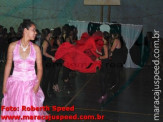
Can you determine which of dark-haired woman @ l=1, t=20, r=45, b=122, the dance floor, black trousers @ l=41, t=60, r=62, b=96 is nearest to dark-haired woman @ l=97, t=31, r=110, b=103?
the dance floor

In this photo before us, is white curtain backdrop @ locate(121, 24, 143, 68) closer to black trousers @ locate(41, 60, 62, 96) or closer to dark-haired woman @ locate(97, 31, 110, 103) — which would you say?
black trousers @ locate(41, 60, 62, 96)

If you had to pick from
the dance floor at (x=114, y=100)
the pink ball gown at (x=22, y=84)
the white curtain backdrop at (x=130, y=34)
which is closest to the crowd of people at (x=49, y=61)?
the pink ball gown at (x=22, y=84)

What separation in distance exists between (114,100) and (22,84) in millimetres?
3869

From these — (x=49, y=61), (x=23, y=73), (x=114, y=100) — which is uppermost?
(x=49, y=61)

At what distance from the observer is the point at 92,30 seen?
12.9 metres

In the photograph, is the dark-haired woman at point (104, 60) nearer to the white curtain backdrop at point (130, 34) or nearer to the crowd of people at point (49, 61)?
the crowd of people at point (49, 61)

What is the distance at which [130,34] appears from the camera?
542 inches

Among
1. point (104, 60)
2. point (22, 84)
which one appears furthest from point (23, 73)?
point (104, 60)

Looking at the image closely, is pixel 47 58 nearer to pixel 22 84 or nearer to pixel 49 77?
pixel 49 77

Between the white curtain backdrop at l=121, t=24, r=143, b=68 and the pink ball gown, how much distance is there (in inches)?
389

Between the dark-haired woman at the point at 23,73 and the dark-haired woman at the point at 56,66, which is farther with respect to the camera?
the dark-haired woman at the point at 56,66

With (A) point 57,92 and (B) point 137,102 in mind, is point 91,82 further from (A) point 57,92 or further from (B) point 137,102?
(B) point 137,102

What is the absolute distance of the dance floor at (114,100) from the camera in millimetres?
6164

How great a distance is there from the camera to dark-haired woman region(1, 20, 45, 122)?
4.00 metres
